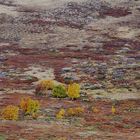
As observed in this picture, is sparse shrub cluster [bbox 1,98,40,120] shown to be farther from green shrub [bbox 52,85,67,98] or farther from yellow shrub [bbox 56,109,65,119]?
green shrub [bbox 52,85,67,98]

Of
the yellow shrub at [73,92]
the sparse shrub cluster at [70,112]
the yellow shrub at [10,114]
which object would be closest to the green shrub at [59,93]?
the yellow shrub at [73,92]

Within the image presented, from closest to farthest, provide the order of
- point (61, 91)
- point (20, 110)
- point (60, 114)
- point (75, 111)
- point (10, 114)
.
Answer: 1. point (10, 114)
2. point (60, 114)
3. point (75, 111)
4. point (20, 110)
5. point (61, 91)

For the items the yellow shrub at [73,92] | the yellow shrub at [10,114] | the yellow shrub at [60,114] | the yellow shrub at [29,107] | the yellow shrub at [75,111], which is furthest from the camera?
the yellow shrub at [73,92]

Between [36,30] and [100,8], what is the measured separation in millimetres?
19411

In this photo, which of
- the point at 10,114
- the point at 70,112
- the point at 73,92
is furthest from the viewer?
the point at 73,92

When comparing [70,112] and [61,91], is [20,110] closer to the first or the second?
[70,112]

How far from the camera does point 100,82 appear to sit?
47.0 meters

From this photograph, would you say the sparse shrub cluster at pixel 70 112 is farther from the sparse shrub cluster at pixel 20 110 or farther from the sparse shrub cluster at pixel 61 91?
the sparse shrub cluster at pixel 61 91

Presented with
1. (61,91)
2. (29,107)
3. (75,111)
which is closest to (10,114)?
(29,107)

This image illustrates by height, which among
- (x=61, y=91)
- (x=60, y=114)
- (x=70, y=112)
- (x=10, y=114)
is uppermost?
(x=10, y=114)

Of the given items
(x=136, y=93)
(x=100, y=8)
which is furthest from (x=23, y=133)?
(x=100, y=8)

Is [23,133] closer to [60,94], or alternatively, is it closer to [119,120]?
[119,120]

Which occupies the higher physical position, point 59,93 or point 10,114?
point 10,114

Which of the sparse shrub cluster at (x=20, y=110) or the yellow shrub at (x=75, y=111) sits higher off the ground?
the sparse shrub cluster at (x=20, y=110)
